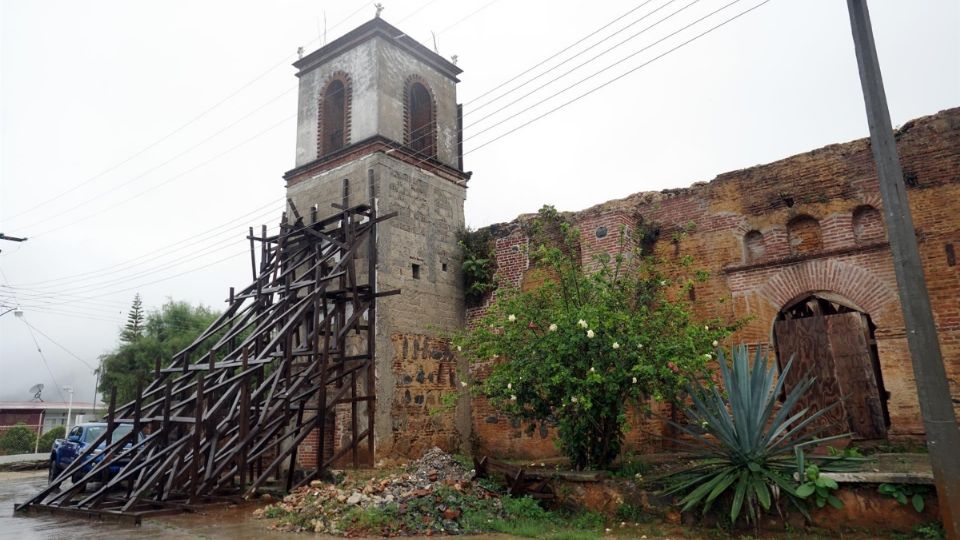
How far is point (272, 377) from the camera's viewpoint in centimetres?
991

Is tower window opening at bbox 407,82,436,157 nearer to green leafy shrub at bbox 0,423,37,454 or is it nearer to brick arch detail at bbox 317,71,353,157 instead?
brick arch detail at bbox 317,71,353,157

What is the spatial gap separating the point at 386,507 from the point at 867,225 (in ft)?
28.5

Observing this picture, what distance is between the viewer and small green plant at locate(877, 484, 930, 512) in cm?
599

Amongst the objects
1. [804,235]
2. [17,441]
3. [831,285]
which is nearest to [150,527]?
[831,285]

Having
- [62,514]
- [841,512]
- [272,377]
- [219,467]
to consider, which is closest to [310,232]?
[272,377]

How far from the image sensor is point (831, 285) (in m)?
10.3

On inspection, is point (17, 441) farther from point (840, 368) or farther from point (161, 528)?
point (840, 368)

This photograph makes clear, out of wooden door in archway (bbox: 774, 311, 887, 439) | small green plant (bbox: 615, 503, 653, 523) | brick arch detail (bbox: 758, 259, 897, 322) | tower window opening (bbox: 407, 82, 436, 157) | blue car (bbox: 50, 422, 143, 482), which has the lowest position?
small green plant (bbox: 615, 503, 653, 523)

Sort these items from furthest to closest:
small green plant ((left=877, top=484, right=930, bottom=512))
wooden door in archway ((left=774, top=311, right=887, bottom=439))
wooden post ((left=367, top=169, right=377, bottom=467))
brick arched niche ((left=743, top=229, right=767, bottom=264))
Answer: wooden post ((left=367, top=169, right=377, bottom=467))
brick arched niche ((left=743, top=229, right=767, bottom=264))
wooden door in archway ((left=774, top=311, right=887, bottom=439))
small green plant ((left=877, top=484, right=930, bottom=512))

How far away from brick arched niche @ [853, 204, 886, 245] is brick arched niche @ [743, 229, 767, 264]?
1.43m

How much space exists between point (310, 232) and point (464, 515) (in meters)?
6.42

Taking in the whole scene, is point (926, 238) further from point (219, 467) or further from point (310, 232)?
point (219, 467)

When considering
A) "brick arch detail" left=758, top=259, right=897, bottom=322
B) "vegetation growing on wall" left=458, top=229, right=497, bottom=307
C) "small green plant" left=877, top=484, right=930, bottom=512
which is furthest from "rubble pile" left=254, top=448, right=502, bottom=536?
"brick arch detail" left=758, top=259, right=897, bottom=322

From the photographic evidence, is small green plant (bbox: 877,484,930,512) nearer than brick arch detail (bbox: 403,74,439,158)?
Yes
